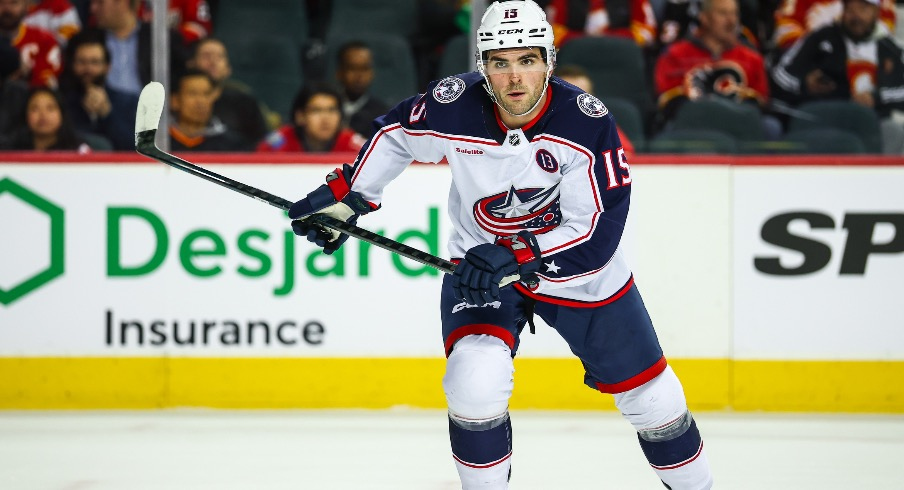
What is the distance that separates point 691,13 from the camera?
608 centimetres

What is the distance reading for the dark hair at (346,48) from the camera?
5684mm

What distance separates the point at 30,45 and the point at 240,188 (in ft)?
8.87

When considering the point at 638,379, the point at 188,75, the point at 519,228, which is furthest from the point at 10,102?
the point at 638,379

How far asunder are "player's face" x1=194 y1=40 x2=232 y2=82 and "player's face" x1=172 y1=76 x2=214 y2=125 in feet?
0.45

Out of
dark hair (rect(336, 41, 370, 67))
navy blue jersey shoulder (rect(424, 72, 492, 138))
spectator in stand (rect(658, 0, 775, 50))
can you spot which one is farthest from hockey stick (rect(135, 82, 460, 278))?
spectator in stand (rect(658, 0, 775, 50))

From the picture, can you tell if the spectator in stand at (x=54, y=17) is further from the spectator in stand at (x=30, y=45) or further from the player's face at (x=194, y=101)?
the player's face at (x=194, y=101)

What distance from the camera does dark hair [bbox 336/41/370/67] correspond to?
5684 mm

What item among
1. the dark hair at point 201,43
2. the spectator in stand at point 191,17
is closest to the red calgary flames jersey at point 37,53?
the spectator in stand at point 191,17

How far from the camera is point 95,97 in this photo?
17.6 ft

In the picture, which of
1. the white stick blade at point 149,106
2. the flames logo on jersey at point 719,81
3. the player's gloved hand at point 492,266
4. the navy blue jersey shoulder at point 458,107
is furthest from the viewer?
the flames logo on jersey at point 719,81

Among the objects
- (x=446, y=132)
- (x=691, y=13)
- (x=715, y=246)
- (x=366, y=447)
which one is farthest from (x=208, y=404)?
(x=691, y=13)

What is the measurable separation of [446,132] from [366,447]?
5.24 ft

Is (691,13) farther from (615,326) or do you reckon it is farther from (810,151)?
(615,326)

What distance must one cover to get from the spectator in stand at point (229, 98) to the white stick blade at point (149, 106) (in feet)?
5.15
